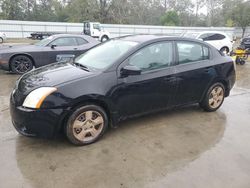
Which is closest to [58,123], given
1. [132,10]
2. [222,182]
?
[222,182]

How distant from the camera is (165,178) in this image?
268 cm

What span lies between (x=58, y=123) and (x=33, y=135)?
36 centimetres

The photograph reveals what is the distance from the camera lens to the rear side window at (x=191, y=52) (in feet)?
13.3

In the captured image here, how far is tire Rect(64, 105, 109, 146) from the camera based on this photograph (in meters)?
3.13

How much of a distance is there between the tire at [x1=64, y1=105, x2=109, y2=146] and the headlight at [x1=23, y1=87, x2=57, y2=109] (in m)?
0.43

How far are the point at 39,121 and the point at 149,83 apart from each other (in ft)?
5.61

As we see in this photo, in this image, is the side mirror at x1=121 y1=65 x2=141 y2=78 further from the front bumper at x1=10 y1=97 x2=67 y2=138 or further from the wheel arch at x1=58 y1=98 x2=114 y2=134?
the front bumper at x1=10 y1=97 x2=67 y2=138

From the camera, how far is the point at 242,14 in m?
35.4

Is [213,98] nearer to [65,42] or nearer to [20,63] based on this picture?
[65,42]

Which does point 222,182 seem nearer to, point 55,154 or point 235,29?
point 55,154

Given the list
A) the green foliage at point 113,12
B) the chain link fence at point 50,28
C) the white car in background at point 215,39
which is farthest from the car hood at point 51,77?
the green foliage at point 113,12

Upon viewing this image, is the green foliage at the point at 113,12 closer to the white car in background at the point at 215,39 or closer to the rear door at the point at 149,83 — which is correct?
the white car in background at the point at 215,39

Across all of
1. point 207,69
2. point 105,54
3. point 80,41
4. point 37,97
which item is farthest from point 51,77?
point 80,41

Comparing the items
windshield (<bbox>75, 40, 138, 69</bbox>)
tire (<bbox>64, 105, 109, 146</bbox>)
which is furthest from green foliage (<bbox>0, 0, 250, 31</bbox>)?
tire (<bbox>64, 105, 109, 146</bbox>)
